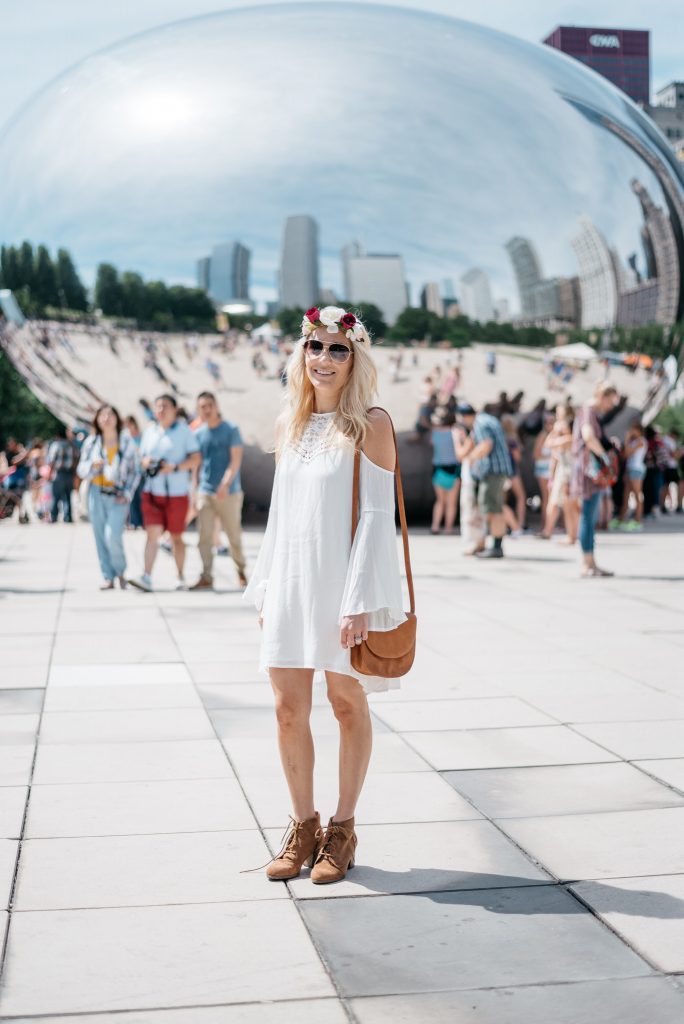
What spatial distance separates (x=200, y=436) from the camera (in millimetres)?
11852

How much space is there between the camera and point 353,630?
4.21 metres

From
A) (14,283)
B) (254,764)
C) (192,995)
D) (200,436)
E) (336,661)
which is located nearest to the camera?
(192,995)

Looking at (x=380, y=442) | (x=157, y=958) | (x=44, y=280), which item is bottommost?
(x=157, y=958)

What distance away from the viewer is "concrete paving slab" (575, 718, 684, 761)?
19.0 ft

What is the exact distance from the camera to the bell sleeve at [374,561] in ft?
13.8

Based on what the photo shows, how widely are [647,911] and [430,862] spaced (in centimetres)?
77

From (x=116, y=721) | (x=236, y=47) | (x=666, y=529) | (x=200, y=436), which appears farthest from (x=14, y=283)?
(x=116, y=721)

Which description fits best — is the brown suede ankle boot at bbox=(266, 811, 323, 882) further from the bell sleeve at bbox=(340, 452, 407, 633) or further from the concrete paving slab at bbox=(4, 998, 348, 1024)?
the concrete paving slab at bbox=(4, 998, 348, 1024)

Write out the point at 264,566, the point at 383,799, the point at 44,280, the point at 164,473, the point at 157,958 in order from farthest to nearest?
the point at 44,280 < the point at 164,473 < the point at 383,799 < the point at 264,566 < the point at 157,958

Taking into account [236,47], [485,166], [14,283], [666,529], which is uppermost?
[236,47]

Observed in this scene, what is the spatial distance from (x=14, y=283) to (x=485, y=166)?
6.32 meters

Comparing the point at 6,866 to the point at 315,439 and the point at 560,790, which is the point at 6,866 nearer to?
the point at 315,439

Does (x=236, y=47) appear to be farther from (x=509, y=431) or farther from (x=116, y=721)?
(x=116, y=721)

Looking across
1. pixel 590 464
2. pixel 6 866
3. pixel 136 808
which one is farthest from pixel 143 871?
pixel 590 464
